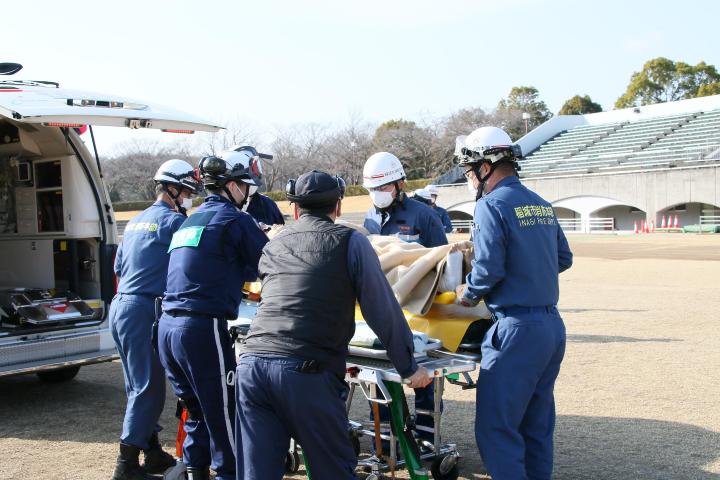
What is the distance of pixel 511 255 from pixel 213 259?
1650 millimetres

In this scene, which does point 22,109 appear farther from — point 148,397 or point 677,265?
point 677,265

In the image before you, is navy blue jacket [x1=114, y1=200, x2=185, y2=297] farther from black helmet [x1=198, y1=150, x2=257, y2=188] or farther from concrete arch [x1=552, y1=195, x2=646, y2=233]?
concrete arch [x1=552, y1=195, x2=646, y2=233]

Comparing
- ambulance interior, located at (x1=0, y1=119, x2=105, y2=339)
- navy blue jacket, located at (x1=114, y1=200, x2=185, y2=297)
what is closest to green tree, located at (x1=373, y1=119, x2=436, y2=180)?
ambulance interior, located at (x1=0, y1=119, x2=105, y2=339)

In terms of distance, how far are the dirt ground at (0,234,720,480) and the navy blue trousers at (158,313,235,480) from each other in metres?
1.35

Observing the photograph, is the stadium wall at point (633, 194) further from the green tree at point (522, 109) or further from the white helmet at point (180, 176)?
the white helmet at point (180, 176)

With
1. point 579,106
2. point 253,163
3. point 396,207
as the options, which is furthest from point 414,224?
point 579,106

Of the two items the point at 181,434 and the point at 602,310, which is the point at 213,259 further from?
the point at 602,310

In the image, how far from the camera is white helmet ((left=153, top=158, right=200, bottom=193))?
5602 mm

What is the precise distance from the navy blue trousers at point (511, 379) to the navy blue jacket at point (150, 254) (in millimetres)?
2362

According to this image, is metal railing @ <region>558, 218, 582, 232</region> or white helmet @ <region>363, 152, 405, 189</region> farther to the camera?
metal railing @ <region>558, 218, 582, 232</region>

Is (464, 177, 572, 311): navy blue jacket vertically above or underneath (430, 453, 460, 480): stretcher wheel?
above

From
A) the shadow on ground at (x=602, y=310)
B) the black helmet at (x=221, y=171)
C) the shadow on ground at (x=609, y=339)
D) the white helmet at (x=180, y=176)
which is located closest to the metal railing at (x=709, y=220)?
the shadow on ground at (x=602, y=310)

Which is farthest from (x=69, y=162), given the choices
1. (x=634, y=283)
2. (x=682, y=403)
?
(x=634, y=283)

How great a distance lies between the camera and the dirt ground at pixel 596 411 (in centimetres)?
528
